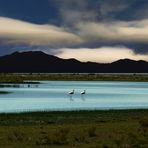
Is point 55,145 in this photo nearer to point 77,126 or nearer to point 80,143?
point 80,143

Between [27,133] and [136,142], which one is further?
[27,133]

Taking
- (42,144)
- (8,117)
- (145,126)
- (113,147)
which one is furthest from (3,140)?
(8,117)

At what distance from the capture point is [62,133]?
78.9 ft

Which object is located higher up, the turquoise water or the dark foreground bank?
the dark foreground bank

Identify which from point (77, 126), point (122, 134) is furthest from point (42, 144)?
point (77, 126)

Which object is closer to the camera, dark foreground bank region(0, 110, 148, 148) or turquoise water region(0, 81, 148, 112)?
dark foreground bank region(0, 110, 148, 148)

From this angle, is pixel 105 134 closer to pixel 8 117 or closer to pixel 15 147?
pixel 15 147

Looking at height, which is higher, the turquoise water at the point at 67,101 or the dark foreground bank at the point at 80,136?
the dark foreground bank at the point at 80,136

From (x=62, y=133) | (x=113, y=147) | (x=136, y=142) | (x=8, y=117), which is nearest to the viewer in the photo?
(x=113, y=147)

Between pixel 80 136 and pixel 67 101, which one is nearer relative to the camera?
pixel 80 136

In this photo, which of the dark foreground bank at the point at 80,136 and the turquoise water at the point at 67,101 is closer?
the dark foreground bank at the point at 80,136

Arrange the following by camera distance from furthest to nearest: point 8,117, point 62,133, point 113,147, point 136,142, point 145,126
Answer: point 8,117, point 145,126, point 62,133, point 136,142, point 113,147

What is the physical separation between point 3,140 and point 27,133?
9.03 feet

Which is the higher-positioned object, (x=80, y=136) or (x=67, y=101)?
(x=80, y=136)
